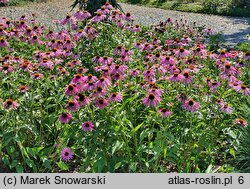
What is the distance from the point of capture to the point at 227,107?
3.53 m

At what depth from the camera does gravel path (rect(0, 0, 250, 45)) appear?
10.1m

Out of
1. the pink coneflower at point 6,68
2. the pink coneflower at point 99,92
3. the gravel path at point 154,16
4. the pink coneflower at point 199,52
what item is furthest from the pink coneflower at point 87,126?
the gravel path at point 154,16

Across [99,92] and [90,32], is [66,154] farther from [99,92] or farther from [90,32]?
[90,32]

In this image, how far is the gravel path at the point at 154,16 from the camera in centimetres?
1011

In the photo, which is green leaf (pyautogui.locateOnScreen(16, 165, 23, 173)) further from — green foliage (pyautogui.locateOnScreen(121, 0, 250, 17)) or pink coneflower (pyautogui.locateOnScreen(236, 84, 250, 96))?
green foliage (pyautogui.locateOnScreen(121, 0, 250, 17))

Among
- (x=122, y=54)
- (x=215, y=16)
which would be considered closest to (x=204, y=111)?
(x=122, y=54)

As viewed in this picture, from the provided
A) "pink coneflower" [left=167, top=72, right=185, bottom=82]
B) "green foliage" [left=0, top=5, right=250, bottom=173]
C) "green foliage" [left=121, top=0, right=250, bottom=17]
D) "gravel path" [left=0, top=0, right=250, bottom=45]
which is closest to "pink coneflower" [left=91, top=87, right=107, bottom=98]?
"green foliage" [left=0, top=5, right=250, bottom=173]

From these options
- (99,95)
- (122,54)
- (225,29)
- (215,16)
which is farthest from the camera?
(215,16)

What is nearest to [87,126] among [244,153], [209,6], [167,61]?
[167,61]

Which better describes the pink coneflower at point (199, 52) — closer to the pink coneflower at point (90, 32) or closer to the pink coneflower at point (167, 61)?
the pink coneflower at point (167, 61)

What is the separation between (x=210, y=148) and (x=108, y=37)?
2.76 meters

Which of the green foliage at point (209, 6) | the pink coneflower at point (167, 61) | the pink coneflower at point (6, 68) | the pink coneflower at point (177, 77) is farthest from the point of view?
the green foliage at point (209, 6)

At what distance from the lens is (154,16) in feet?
40.1

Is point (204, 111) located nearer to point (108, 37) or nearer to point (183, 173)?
point (183, 173)
